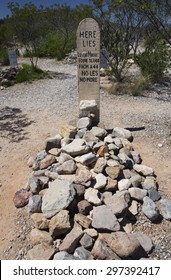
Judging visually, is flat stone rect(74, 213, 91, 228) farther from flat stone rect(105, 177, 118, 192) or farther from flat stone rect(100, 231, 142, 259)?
flat stone rect(105, 177, 118, 192)

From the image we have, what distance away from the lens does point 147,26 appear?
1203cm

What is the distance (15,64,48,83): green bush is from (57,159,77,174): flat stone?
7.77m

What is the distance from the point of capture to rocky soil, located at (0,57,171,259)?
289cm

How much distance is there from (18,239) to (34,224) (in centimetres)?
24

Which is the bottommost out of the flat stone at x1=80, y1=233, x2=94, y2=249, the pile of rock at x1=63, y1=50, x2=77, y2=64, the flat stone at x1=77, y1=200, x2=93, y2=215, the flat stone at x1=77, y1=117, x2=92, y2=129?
the flat stone at x1=80, y1=233, x2=94, y2=249

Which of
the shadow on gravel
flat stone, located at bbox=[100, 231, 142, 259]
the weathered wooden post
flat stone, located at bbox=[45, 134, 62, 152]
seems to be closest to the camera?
flat stone, located at bbox=[100, 231, 142, 259]

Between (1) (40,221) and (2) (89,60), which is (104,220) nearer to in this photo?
(1) (40,221)

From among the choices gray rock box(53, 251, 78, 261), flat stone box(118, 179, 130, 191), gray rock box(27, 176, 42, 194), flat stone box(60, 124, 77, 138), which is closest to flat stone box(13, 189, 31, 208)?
gray rock box(27, 176, 42, 194)

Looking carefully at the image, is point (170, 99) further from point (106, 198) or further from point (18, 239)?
point (18, 239)

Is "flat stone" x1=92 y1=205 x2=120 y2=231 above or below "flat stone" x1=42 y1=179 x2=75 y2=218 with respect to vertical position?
below

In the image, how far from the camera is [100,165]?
3479 mm

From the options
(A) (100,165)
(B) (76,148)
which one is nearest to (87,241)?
(A) (100,165)

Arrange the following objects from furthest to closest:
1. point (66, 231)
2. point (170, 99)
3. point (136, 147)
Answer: point (170, 99), point (136, 147), point (66, 231)
